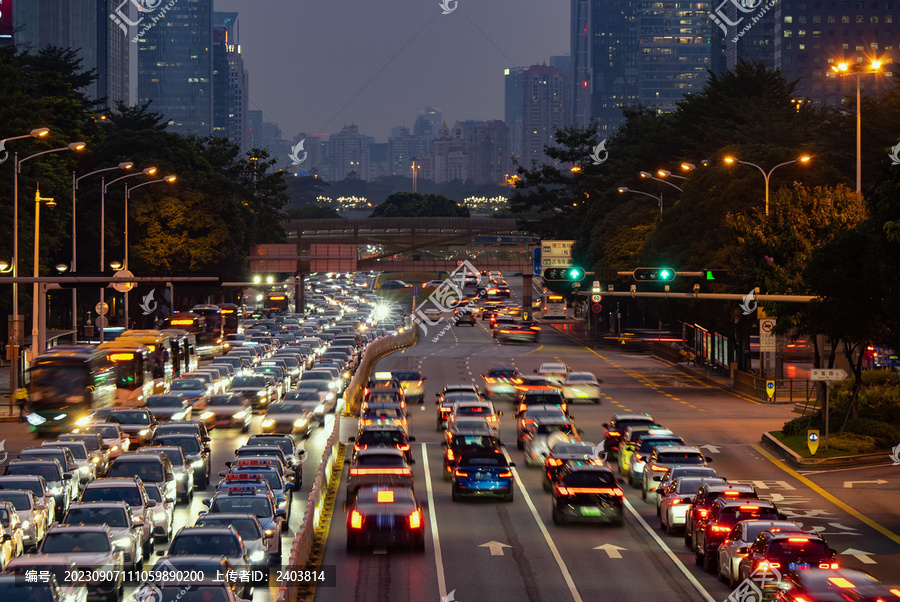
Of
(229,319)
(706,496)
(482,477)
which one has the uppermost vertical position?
(229,319)

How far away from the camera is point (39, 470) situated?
28.2 meters

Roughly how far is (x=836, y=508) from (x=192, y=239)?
249 feet

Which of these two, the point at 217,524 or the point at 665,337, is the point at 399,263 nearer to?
the point at 665,337

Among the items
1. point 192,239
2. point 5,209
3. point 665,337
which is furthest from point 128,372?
point 665,337

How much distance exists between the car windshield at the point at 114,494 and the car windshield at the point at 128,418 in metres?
14.8

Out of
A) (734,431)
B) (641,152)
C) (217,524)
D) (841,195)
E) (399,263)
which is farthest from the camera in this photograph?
(399,263)

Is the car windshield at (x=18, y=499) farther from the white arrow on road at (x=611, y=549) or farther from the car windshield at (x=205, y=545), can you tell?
the white arrow on road at (x=611, y=549)

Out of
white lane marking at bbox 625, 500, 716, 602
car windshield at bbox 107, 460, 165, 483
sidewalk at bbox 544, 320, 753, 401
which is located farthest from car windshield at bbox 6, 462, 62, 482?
sidewalk at bbox 544, 320, 753, 401

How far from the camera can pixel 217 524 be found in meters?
21.4

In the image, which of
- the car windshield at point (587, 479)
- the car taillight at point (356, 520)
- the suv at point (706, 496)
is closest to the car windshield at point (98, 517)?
the car taillight at point (356, 520)

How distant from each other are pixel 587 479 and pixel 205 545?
37.1 ft

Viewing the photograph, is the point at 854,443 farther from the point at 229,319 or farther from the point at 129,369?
the point at 229,319

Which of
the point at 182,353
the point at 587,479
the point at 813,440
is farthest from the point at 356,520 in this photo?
the point at 182,353

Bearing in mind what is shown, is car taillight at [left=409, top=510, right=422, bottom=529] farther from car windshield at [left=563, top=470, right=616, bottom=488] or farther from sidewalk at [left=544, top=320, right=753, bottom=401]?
sidewalk at [left=544, top=320, right=753, bottom=401]
